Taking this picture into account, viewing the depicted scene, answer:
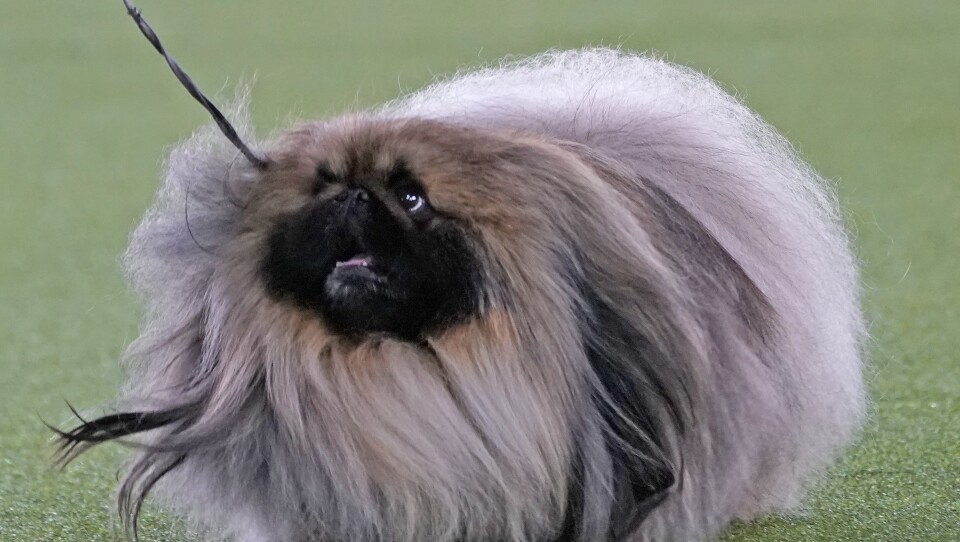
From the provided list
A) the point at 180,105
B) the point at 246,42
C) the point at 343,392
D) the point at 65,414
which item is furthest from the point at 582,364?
the point at 246,42

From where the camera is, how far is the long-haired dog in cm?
130

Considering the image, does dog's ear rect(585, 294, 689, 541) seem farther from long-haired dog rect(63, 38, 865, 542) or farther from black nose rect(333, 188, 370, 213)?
black nose rect(333, 188, 370, 213)

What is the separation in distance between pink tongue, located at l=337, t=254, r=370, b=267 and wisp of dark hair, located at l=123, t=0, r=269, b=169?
0.56 ft

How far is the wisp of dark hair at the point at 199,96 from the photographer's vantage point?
1.31m

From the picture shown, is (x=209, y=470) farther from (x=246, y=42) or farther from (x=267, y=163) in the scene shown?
(x=246, y=42)

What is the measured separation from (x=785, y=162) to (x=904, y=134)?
2.39 meters

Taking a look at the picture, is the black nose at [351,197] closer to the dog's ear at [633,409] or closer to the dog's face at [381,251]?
the dog's face at [381,251]

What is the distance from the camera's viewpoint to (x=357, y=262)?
1.29 metres

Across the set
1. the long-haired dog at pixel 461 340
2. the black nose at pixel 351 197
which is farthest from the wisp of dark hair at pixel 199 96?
the black nose at pixel 351 197

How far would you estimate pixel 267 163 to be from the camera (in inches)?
54.7

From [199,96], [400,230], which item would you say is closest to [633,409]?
[400,230]

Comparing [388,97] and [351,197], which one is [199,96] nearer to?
[351,197]

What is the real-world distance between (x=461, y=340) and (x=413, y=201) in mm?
145

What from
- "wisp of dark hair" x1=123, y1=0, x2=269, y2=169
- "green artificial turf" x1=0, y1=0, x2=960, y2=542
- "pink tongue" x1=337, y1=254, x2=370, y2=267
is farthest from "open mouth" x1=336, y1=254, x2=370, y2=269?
"green artificial turf" x1=0, y1=0, x2=960, y2=542
